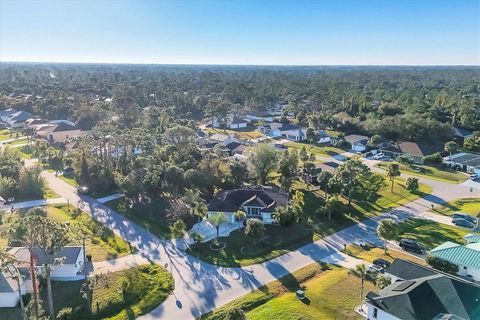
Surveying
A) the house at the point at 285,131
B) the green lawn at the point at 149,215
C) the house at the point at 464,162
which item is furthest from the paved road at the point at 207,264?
the house at the point at 285,131

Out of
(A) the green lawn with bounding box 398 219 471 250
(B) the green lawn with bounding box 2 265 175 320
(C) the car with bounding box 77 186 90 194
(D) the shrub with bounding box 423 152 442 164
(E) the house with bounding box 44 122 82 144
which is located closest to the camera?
(B) the green lawn with bounding box 2 265 175 320

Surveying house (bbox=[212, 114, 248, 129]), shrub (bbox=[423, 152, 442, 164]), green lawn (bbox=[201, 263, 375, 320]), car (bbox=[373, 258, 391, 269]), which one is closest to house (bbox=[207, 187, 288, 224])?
green lawn (bbox=[201, 263, 375, 320])

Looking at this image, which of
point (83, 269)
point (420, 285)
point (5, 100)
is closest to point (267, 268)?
point (420, 285)

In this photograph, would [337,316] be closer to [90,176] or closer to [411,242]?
[411,242]

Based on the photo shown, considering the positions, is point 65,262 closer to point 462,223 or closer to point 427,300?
point 427,300

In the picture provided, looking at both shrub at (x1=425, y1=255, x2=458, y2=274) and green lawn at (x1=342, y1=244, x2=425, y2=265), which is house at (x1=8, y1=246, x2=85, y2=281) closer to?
green lawn at (x1=342, y1=244, x2=425, y2=265)
